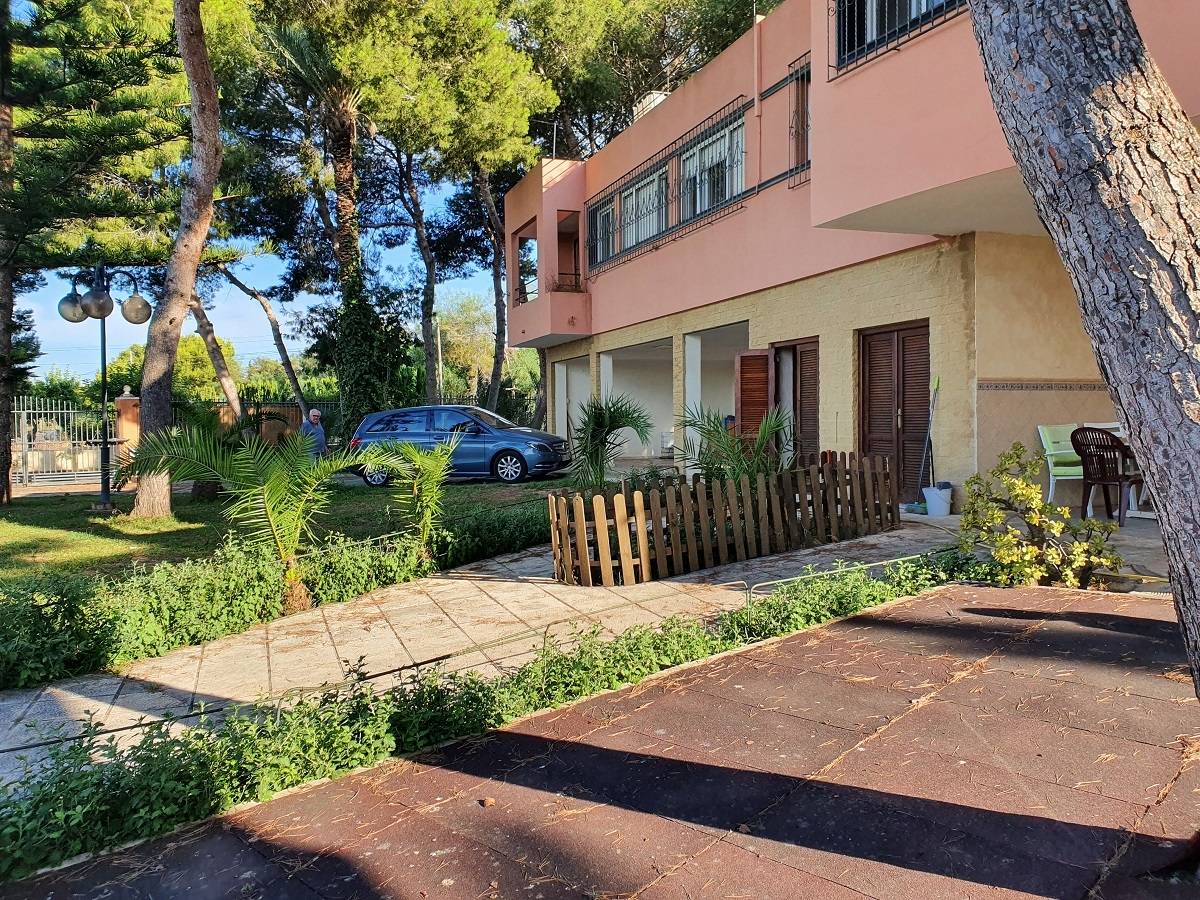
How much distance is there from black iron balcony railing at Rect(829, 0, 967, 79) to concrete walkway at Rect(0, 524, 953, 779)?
4503 millimetres

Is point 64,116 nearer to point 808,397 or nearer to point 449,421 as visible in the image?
point 449,421

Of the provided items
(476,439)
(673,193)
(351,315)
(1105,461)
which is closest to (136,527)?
(476,439)

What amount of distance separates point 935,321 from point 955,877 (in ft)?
24.8

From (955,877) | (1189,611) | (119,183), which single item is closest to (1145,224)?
(1189,611)

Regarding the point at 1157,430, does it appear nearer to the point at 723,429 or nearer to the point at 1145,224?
the point at 1145,224

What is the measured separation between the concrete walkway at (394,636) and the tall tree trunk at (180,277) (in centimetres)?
617

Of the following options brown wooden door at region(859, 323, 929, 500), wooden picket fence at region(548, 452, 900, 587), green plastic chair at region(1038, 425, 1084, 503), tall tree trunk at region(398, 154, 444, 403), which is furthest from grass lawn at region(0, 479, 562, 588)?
tall tree trunk at region(398, 154, 444, 403)

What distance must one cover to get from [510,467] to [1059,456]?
32.2 ft

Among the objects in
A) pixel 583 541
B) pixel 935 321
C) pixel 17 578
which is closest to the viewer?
pixel 583 541

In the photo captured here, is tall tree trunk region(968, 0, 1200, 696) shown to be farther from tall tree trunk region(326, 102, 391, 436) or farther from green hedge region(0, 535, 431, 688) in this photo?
tall tree trunk region(326, 102, 391, 436)

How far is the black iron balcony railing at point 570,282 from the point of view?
18.6m

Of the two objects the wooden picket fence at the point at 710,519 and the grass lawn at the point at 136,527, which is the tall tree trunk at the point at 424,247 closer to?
the grass lawn at the point at 136,527

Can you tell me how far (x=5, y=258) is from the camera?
509 inches

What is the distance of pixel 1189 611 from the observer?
202 centimetres
